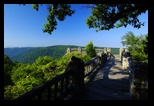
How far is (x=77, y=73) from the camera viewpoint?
808cm

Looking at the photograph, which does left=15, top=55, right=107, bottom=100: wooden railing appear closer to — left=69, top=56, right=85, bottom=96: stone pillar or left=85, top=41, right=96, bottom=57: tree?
left=69, top=56, right=85, bottom=96: stone pillar

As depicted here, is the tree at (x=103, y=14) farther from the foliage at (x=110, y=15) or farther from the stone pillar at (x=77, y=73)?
the stone pillar at (x=77, y=73)

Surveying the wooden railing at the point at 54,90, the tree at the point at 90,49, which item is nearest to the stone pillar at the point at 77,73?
the wooden railing at the point at 54,90

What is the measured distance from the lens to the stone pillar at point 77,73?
7926 millimetres

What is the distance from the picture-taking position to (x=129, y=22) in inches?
527

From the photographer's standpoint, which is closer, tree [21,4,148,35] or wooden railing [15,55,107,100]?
wooden railing [15,55,107,100]

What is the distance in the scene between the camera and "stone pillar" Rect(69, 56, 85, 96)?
793cm

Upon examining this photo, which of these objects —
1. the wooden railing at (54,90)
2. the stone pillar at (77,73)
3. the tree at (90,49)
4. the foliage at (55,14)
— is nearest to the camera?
the wooden railing at (54,90)

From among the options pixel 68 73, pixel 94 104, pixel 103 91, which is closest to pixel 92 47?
pixel 103 91

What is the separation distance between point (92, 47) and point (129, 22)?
A: 21.7m

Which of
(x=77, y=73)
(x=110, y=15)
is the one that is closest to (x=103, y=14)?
(x=110, y=15)

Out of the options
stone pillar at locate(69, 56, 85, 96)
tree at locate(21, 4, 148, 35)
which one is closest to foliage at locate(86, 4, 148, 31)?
tree at locate(21, 4, 148, 35)

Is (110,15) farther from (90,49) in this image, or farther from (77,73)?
(90,49)

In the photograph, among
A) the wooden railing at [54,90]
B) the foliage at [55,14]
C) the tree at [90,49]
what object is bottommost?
the wooden railing at [54,90]
